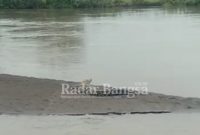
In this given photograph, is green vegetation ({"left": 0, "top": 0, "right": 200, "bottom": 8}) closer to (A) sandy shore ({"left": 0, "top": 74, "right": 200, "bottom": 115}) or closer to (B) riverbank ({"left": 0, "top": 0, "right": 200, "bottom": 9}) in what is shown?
(B) riverbank ({"left": 0, "top": 0, "right": 200, "bottom": 9})

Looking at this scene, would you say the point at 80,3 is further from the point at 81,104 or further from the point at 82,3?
the point at 81,104

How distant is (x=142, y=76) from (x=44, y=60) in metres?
4.37

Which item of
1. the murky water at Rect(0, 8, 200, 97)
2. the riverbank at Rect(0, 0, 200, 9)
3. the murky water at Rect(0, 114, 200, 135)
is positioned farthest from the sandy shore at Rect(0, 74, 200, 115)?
the riverbank at Rect(0, 0, 200, 9)

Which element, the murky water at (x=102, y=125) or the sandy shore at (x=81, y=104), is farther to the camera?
the sandy shore at (x=81, y=104)

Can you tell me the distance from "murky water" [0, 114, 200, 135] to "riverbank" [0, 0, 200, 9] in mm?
47300

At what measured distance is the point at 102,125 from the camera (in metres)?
8.27

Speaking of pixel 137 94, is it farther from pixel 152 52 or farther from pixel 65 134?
pixel 152 52

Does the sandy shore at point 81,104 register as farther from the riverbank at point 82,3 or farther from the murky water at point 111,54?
the riverbank at point 82,3

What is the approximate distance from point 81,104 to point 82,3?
1871 inches

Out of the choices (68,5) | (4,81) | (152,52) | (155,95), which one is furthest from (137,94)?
(68,5)

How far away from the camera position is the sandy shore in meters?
9.01

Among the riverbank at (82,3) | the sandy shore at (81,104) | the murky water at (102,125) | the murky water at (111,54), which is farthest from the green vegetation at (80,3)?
the murky water at (102,125)

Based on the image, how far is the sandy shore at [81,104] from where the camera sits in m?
9.01

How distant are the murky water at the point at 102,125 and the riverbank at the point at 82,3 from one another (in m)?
47.3
